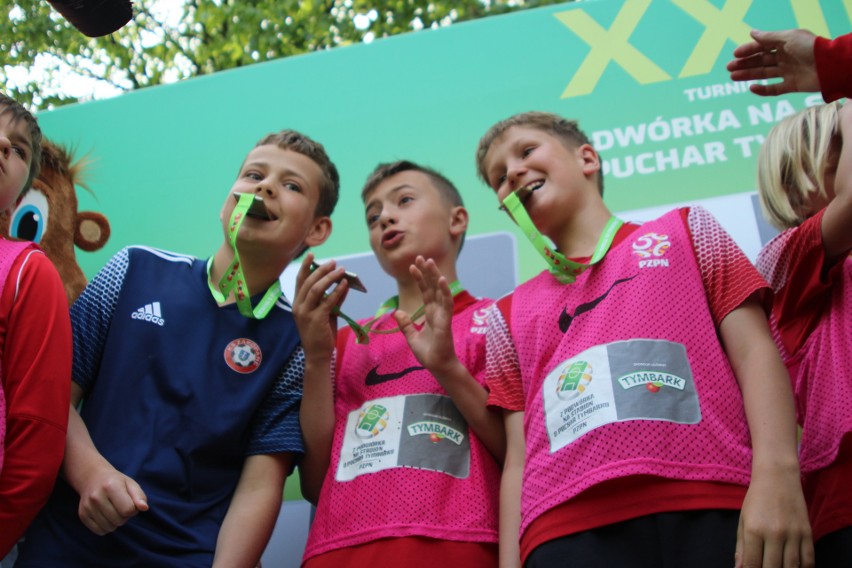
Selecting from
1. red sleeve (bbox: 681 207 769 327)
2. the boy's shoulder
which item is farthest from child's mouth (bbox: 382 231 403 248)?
red sleeve (bbox: 681 207 769 327)

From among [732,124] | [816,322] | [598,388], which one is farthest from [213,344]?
[732,124]

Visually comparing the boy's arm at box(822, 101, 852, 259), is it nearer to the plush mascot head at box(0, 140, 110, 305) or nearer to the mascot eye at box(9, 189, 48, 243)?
the plush mascot head at box(0, 140, 110, 305)

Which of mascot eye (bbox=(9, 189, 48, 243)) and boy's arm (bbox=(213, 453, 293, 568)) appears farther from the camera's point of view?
mascot eye (bbox=(9, 189, 48, 243))

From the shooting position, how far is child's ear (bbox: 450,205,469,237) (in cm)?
215

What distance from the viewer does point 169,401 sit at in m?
1.62

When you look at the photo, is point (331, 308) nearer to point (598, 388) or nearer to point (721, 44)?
point (598, 388)

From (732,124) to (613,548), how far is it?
1.36 m

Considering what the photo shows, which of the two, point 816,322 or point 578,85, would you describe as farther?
point 578,85

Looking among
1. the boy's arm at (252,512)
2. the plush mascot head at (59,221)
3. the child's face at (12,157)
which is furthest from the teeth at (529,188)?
the plush mascot head at (59,221)

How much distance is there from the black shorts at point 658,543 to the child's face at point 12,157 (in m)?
1.17

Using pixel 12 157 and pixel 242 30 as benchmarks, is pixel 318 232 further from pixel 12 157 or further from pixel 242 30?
pixel 242 30

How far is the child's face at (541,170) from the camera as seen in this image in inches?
70.4

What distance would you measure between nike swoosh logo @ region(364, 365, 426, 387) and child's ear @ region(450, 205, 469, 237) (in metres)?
0.48

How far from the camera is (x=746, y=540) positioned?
1137mm
